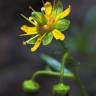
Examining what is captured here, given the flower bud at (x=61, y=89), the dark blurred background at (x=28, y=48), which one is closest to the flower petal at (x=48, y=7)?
the flower bud at (x=61, y=89)

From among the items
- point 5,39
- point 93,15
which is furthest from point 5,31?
point 93,15

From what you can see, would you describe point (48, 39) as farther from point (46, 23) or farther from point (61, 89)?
point (61, 89)

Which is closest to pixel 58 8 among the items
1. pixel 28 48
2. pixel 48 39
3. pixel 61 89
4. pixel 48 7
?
pixel 48 7

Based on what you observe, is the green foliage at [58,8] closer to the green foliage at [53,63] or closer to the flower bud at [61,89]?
the flower bud at [61,89]

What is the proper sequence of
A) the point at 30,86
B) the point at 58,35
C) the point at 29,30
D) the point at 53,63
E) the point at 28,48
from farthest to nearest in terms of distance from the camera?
the point at 28,48 < the point at 53,63 < the point at 30,86 < the point at 29,30 < the point at 58,35

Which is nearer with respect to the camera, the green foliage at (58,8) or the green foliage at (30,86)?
the green foliage at (58,8)

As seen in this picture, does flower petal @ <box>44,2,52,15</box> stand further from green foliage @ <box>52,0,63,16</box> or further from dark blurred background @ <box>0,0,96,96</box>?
dark blurred background @ <box>0,0,96,96</box>

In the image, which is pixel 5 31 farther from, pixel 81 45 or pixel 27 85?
pixel 27 85

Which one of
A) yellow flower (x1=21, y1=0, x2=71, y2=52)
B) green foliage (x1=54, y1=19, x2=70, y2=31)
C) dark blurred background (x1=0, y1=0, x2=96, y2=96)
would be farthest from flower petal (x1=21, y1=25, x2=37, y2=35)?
dark blurred background (x1=0, y1=0, x2=96, y2=96)
